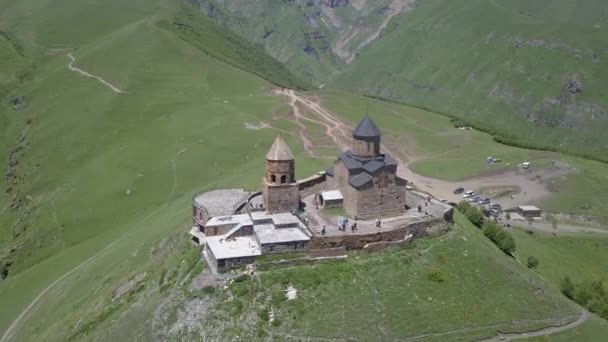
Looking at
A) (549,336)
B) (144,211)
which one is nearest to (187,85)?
(144,211)

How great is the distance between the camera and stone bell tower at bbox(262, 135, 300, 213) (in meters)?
54.1

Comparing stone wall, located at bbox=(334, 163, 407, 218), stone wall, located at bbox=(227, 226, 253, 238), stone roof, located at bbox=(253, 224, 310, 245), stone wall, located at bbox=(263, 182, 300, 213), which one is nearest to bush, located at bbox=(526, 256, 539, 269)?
stone wall, located at bbox=(334, 163, 407, 218)

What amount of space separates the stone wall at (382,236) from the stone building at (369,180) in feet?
12.7

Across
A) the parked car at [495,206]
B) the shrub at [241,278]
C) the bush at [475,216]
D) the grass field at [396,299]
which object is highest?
the shrub at [241,278]

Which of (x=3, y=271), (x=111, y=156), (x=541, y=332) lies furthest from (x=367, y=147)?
(x=111, y=156)

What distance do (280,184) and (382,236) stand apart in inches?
405

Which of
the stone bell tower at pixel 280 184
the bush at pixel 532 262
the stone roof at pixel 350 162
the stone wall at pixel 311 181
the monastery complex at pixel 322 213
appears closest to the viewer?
the monastery complex at pixel 322 213

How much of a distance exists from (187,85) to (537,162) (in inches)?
3002

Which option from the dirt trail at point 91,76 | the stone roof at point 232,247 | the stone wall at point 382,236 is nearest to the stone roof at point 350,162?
the stone wall at point 382,236

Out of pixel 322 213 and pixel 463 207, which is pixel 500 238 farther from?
pixel 322 213

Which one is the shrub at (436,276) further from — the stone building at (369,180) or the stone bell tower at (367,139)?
the stone bell tower at (367,139)

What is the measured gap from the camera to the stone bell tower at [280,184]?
54.1 m

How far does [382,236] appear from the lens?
49750mm

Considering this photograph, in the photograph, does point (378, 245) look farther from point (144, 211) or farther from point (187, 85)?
point (187, 85)
